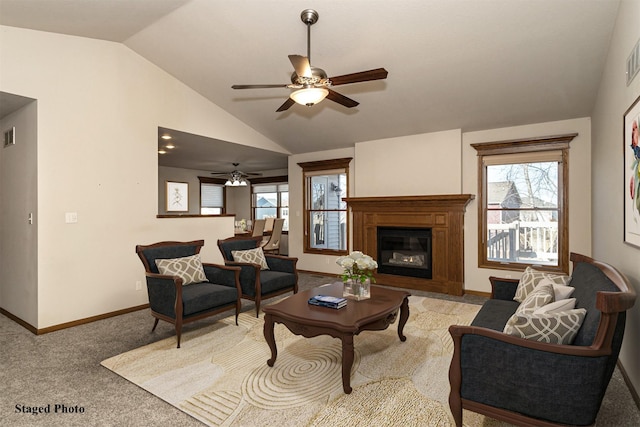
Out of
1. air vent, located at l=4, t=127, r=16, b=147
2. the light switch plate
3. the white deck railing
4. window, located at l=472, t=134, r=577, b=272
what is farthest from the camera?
the white deck railing

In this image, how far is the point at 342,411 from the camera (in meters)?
2.14

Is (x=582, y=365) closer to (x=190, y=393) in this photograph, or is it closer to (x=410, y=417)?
(x=410, y=417)

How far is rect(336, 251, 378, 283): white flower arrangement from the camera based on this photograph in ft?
9.82

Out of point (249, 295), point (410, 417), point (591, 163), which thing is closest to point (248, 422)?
point (410, 417)

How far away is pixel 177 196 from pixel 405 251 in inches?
227

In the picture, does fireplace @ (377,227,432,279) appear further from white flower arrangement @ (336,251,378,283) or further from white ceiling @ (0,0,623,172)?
white flower arrangement @ (336,251,378,283)

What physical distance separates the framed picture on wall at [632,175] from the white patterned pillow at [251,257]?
3.63m

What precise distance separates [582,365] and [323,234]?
18.3 feet

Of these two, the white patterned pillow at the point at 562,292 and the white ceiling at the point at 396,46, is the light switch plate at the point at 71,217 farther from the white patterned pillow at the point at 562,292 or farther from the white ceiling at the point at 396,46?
the white patterned pillow at the point at 562,292

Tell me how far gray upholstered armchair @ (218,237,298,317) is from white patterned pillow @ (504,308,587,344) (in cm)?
284

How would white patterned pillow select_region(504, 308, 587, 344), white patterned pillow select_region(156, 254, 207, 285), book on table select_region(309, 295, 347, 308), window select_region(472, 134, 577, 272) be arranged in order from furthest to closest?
window select_region(472, 134, 577, 272), white patterned pillow select_region(156, 254, 207, 285), book on table select_region(309, 295, 347, 308), white patterned pillow select_region(504, 308, 587, 344)

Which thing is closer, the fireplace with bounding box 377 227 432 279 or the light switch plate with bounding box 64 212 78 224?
the light switch plate with bounding box 64 212 78 224

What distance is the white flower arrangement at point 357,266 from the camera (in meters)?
2.99

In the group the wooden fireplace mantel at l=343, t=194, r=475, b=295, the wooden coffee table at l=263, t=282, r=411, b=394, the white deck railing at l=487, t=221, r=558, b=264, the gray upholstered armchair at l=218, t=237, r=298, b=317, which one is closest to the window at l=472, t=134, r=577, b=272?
the white deck railing at l=487, t=221, r=558, b=264
